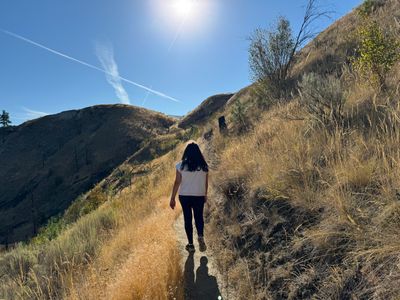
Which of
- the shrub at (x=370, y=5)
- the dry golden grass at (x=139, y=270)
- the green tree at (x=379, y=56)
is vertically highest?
the shrub at (x=370, y=5)

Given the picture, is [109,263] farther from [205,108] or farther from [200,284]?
[205,108]

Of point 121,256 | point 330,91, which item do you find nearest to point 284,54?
point 330,91

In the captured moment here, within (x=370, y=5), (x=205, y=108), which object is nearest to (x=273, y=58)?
(x=370, y=5)

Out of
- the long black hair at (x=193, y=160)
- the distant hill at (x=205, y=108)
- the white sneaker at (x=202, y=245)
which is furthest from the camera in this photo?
the distant hill at (x=205, y=108)

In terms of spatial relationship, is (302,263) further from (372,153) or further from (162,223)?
(162,223)

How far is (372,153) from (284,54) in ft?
38.9

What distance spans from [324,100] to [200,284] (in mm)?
3991

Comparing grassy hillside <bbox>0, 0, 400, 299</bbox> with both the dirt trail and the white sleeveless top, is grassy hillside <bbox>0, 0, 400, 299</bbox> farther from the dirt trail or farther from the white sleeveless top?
the white sleeveless top

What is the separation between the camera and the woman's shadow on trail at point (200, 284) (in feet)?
13.5

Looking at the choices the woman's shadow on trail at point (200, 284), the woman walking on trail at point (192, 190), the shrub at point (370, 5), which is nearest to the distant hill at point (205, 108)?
the shrub at point (370, 5)

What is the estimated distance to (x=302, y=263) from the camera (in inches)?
132

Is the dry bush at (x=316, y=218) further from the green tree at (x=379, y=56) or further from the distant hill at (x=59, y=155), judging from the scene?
the distant hill at (x=59, y=155)

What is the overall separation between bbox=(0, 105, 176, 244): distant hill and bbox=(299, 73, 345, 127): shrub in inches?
2416

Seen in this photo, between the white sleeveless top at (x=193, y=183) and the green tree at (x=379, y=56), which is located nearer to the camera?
the white sleeveless top at (x=193, y=183)
